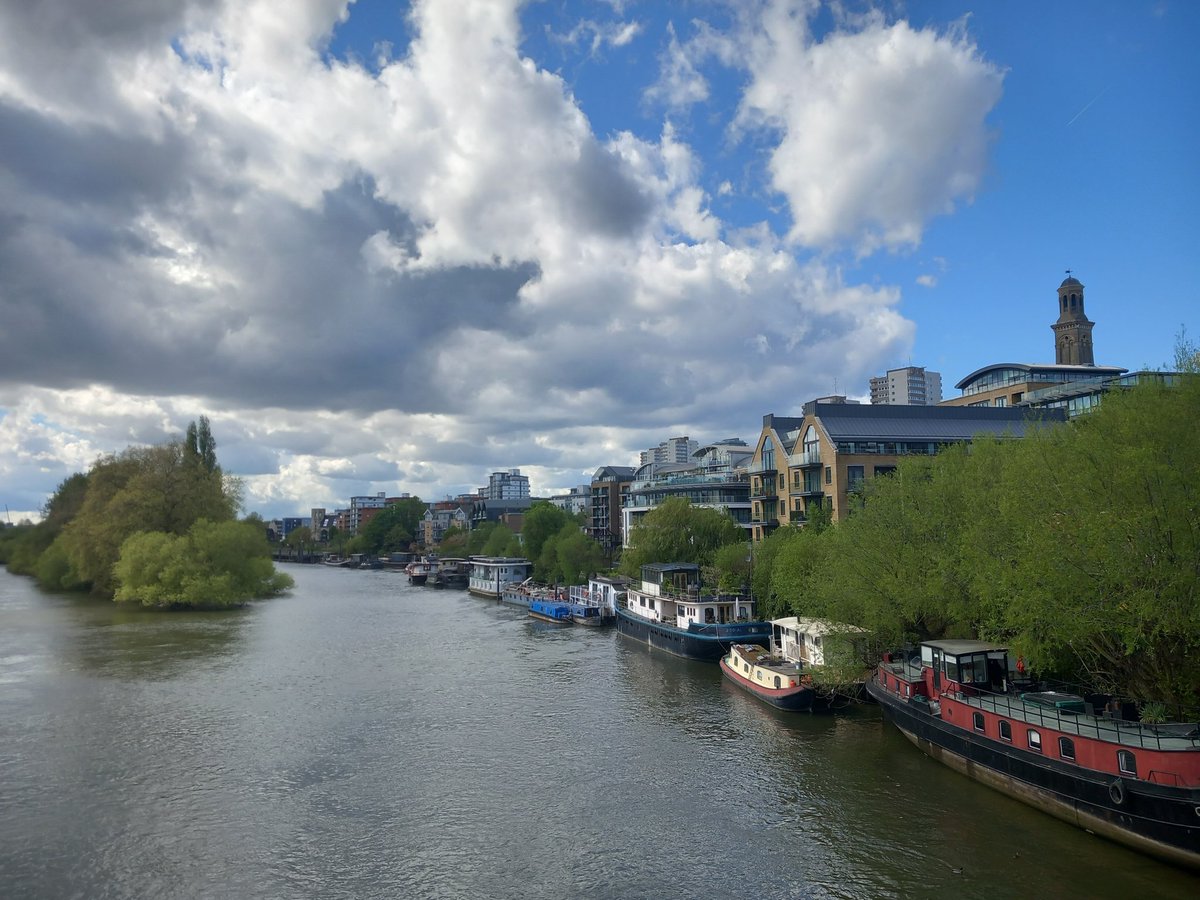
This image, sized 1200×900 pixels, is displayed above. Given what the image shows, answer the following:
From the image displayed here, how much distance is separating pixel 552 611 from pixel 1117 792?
6627 cm

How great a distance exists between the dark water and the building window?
230 centimetres

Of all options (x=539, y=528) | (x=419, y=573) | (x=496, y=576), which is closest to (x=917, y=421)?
(x=496, y=576)

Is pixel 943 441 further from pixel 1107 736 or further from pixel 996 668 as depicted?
pixel 1107 736

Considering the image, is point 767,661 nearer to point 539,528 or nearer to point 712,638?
point 712,638

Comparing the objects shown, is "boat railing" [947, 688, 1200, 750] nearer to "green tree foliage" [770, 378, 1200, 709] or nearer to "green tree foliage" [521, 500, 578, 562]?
"green tree foliage" [770, 378, 1200, 709]

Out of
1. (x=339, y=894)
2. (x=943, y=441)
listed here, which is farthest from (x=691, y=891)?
(x=943, y=441)

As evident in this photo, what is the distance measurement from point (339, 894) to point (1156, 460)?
27.8 metres

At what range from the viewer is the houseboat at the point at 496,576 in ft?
389

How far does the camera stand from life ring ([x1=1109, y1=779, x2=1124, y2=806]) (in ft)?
75.5

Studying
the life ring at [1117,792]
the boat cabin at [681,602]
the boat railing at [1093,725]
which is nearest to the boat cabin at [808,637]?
the boat cabin at [681,602]

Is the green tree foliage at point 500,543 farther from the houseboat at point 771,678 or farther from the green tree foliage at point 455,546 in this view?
the houseboat at point 771,678

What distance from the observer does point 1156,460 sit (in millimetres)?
25062

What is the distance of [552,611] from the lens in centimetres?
8575

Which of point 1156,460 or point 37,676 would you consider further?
point 37,676
